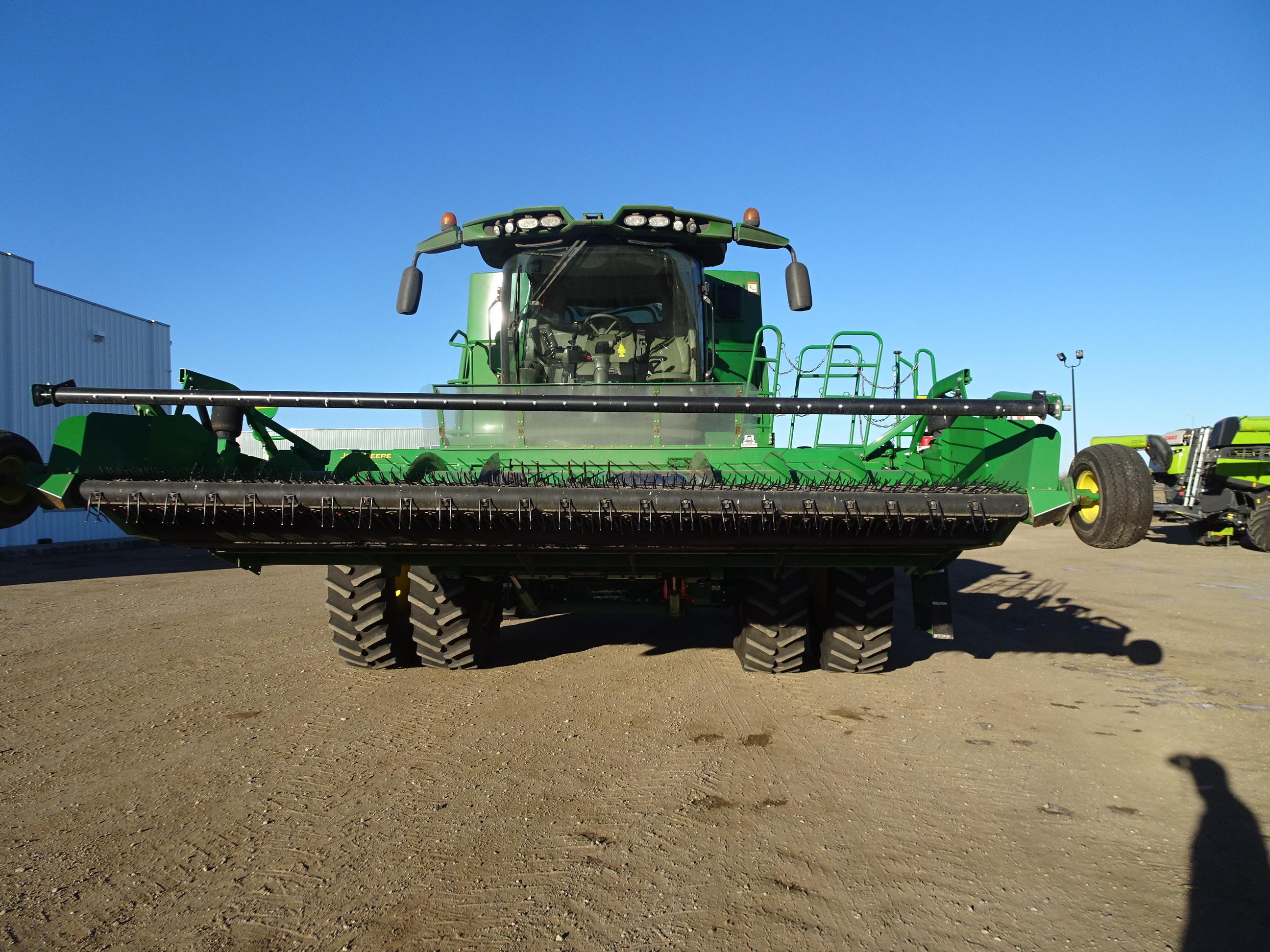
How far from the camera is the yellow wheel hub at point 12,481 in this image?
3236 millimetres

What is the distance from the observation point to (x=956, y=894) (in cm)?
245

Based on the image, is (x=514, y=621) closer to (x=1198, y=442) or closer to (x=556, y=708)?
(x=556, y=708)

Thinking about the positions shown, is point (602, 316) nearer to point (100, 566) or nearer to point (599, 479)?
point (599, 479)

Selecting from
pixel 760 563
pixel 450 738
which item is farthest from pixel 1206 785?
pixel 450 738

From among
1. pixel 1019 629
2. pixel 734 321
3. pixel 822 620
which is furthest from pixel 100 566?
pixel 1019 629

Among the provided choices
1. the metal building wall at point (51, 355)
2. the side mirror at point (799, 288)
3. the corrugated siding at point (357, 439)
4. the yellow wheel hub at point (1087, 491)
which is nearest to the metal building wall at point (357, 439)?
the corrugated siding at point (357, 439)

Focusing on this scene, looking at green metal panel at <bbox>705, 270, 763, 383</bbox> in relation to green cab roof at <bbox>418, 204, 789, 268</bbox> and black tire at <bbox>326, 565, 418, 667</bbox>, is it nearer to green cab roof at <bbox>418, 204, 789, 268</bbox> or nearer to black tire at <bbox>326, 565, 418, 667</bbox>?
green cab roof at <bbox>418, 204, 789, 268</bbox>

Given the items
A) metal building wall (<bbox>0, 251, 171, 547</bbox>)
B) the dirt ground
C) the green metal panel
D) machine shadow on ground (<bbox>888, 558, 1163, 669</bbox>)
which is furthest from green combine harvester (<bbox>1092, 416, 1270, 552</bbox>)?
metal building wall (<bbox>0, 251, 171, 547</bbox>)

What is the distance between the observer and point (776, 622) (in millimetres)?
4871

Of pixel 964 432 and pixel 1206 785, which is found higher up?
pixel 964 432

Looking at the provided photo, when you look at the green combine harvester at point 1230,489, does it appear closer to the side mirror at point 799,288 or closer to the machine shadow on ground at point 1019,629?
the machine shadow on ground at point 1019,629

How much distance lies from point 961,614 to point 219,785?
7.63 meters

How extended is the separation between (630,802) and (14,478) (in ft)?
10.4

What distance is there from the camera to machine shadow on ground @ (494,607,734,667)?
20.2 ft
